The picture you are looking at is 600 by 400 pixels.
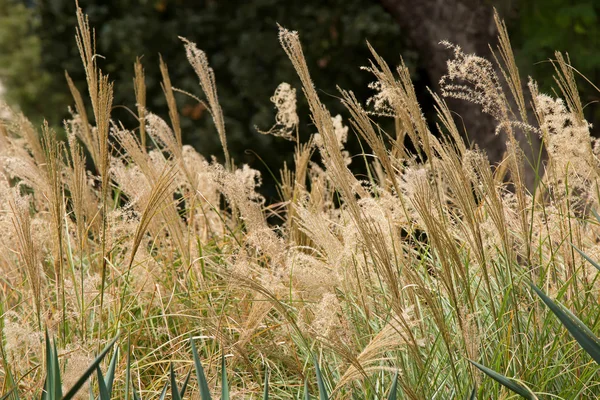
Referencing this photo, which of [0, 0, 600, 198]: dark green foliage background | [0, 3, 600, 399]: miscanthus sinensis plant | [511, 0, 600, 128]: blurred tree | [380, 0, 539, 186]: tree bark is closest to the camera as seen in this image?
[0, 3, 600, 399]: miscanthus sinensis plant

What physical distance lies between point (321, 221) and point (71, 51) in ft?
15.6

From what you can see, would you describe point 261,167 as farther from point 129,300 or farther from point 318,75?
point 129,300

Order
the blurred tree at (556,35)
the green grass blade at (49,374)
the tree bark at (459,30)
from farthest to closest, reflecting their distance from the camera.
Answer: the tree bark at (459,30)
the blurred tree at (556,35)
the green grass blade at (49,374)

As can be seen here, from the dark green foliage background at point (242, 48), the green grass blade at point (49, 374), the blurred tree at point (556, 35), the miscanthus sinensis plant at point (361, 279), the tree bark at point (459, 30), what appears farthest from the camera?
the dark green foliage background at point (242, 48)

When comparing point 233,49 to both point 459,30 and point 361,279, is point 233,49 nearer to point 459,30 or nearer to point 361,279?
point 459,30

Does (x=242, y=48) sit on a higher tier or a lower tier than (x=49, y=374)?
higher

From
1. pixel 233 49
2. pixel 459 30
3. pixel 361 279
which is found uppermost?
pixel 233 49

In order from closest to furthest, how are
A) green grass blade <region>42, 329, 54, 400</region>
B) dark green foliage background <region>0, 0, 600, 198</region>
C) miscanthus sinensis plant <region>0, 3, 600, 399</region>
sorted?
green grass blade <region>42, 329, 54, 400</region> < miscanthus sinensis plant <region>0, 3, 600, 399</region> < dark green foliage background <region>0, 0, 600, 198</region>

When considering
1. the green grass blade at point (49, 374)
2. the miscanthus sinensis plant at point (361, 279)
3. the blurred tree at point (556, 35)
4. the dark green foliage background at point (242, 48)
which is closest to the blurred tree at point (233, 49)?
the dark green foliage background at point (242, 48)

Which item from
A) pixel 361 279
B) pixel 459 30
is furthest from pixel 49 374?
pixel 459 30

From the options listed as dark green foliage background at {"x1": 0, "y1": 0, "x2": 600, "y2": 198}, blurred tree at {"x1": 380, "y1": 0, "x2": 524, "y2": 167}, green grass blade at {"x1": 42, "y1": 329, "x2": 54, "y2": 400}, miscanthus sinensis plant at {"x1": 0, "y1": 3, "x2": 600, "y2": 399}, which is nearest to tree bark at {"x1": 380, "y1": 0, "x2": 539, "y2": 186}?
blurred tree at {"x1": 380, "y1": 0, "x2": 524, "y2": 167}

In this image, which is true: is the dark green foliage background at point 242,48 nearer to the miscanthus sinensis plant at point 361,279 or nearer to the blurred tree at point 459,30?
the blurred tree at point 459,30

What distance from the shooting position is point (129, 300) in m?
2.71

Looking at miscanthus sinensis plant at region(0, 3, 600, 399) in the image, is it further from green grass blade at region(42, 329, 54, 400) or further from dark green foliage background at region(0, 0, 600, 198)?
dark green foliage background at region(0, 0, 600, 198)
